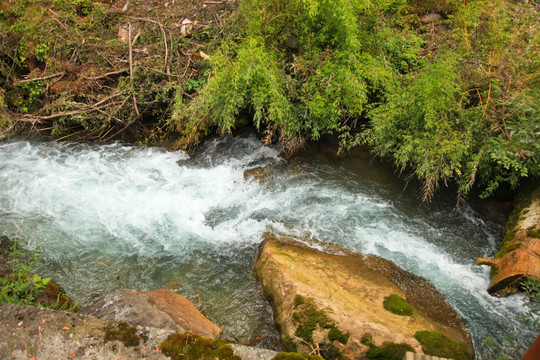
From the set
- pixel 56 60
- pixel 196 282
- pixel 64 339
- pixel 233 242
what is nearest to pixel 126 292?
pixel 64 339

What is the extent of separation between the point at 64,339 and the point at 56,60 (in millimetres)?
6455

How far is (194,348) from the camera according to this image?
2.78 m

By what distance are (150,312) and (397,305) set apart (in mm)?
2534

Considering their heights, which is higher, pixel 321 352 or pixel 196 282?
pixel 321 352

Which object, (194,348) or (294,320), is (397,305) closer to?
(294,320)

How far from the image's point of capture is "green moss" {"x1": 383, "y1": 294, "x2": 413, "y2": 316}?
3824 mm

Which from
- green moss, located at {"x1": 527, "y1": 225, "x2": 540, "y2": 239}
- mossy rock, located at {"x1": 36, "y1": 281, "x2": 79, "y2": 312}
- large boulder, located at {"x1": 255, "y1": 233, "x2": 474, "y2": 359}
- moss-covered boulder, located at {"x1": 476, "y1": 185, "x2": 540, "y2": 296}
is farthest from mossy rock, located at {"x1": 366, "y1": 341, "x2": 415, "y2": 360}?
mossy rock, located at {"x1": 36, "y1": 281, "x2": 79, "y2": 312}

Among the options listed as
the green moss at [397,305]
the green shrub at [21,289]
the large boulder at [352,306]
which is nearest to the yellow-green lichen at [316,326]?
the large boulder at [352,306]

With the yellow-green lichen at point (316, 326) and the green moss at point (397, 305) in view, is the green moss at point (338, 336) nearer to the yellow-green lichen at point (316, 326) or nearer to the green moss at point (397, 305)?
the yellow-green lichen at point (316, 326)

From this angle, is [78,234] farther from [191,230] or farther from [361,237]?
[361,237]

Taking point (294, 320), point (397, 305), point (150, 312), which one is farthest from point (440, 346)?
point (150, 312)

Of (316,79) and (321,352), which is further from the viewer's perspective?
(316,79)

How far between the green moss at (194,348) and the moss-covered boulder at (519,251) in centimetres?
339

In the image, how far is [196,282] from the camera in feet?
15.0
